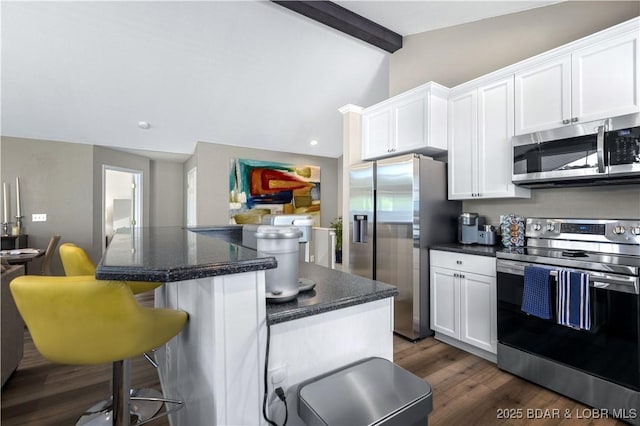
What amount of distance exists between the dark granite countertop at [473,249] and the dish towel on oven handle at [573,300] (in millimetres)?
499

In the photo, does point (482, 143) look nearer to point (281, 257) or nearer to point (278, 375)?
point (281, 257)

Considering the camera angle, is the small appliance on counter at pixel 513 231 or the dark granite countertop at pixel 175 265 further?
the small appliance on counter at pixel 513 231

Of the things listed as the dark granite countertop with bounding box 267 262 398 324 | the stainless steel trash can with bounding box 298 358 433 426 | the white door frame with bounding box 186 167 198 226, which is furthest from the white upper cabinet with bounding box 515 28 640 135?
the white door frame with bounding box 186 167 198 226

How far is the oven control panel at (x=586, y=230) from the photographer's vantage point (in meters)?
2.11

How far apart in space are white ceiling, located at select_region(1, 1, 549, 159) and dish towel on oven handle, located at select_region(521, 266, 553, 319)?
230cm

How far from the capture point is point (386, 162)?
3.05 m

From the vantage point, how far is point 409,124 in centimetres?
318

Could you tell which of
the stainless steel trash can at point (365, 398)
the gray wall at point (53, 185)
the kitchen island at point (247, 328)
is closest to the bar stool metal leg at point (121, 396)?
the kitchen island at point (247, 328)

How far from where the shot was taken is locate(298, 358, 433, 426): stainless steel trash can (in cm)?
86

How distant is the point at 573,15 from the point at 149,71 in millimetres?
4212

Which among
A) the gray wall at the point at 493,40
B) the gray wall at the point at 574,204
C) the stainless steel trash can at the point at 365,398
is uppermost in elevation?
the gray wall at the point at 493,40

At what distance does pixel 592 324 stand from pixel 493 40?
102 inches

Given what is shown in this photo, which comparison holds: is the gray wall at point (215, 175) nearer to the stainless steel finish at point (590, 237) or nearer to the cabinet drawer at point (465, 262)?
the cabinet drawer at point (465, 262)

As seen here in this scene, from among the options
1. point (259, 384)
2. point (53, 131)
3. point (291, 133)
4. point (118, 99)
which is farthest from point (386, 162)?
point (53, 131)
